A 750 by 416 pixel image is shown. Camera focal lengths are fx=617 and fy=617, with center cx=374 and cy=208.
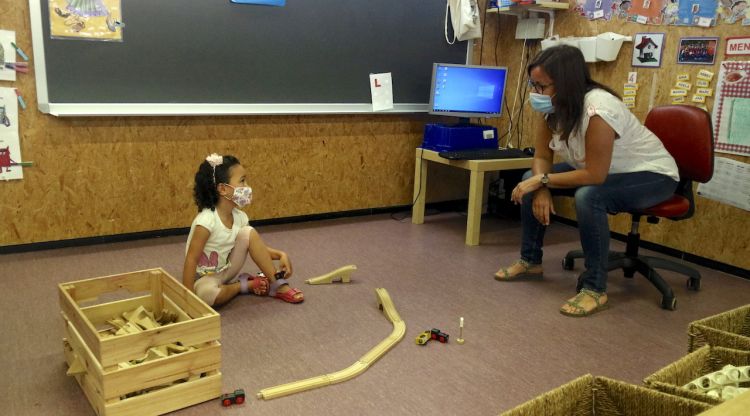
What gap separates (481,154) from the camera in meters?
3.94

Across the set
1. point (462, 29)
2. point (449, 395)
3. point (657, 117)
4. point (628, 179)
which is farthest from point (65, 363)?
point (462, 29)

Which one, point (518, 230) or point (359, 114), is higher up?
point (359, 114)

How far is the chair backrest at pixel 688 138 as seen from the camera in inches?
116

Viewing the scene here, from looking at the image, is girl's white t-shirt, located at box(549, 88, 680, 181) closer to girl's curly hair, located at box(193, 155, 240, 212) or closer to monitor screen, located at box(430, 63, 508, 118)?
monitor screen, located at box(430, 63, 508, 118)

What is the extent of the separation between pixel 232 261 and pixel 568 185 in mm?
1597

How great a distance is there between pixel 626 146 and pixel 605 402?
1797mm

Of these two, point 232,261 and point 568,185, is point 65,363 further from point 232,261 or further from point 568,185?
point 568,185

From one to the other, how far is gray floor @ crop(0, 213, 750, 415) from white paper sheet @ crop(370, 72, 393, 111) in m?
1.03

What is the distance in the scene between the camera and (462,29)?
14.5 feet

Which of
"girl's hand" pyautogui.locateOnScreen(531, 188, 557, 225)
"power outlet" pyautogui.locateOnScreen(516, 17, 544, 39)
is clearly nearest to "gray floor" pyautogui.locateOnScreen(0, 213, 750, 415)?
"girl's hand" pyautogui.locateOnScreen(531, 188, 557, 225)

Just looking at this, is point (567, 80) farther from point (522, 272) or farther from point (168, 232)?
point (168, 232)

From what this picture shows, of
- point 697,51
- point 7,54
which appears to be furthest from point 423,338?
point 7,54

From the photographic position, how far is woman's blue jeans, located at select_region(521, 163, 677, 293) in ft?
9.32

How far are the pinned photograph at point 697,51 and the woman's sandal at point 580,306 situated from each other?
1.61 metres
